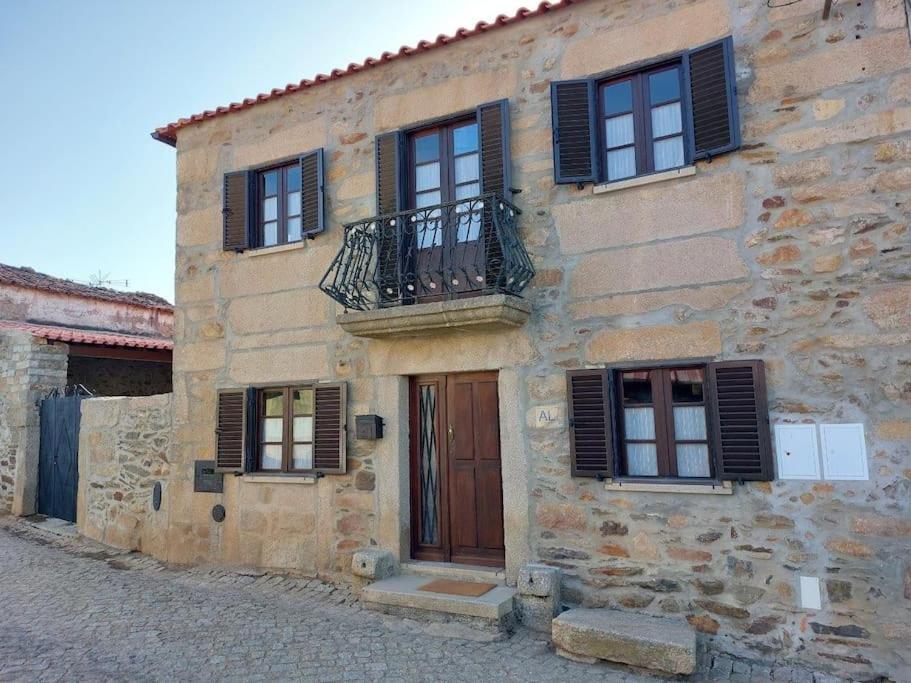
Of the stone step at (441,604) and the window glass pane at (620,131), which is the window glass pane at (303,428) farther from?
the window glass pane at (620,131)

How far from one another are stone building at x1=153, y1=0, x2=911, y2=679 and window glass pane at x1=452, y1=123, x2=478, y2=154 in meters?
0.02

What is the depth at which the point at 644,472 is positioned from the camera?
Result: 5.66 metres

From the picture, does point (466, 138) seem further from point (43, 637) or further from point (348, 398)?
point (43, 637)

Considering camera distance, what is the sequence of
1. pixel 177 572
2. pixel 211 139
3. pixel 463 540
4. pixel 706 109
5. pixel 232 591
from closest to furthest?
pixel 706 109 → pixel 463 540 → pixel 232 591 → pixel 177 572 → pixel 211 139

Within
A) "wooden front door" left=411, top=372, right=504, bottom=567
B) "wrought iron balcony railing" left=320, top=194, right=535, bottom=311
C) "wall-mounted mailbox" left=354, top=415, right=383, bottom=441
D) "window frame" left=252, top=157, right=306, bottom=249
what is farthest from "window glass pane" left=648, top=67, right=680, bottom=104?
"wall-mounted mailbox" left=354, top=415, right=383, bottom=441

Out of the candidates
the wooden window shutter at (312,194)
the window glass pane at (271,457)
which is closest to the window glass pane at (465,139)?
the wooden window shutter at (312,194)

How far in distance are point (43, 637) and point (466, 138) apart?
5.89 metres

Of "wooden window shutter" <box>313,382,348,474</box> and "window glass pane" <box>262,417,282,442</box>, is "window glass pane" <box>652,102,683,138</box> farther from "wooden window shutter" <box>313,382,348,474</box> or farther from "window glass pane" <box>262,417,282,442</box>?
"window glass pane" <box>262,417,282,442</box>

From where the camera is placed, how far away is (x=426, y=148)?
6977 millimetres

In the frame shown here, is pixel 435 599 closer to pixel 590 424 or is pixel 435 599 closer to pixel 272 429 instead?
pixel 590 424

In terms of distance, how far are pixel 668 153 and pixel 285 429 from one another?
491cm

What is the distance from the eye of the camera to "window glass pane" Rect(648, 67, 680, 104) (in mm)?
5797

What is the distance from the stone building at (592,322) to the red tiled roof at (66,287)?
9.21 m

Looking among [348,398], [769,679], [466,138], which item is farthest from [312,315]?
[769,679]
